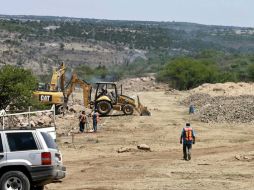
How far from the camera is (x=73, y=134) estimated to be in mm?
33906

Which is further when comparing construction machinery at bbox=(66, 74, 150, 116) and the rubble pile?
construction machinery at bbox=(66, 74, 150, 116)

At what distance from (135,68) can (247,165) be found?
127 metres

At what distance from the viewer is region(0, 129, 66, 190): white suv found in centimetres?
1552

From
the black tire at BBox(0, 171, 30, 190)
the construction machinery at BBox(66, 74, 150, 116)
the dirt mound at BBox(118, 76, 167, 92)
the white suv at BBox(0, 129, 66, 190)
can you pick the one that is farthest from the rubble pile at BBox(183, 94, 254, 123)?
the dirt mound at BBox(118, 76, 167, 92)

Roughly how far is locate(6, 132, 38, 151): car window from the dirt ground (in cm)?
293

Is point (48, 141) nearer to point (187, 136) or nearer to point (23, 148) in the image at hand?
point (23, 148)

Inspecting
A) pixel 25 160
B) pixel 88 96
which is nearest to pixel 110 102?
pixel 88 96

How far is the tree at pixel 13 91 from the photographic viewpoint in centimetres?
3597

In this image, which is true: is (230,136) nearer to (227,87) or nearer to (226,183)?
(226,183)

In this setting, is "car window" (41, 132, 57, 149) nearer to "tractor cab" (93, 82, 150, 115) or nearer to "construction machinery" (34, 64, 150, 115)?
"construction machinery" (34, 64, 150, 115)

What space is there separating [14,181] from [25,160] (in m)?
0.57

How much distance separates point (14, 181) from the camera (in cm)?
1565

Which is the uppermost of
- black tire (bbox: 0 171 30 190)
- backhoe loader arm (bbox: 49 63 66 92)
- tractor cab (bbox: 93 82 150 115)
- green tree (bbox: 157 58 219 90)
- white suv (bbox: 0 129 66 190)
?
white suv (bbox: 0 129 66 190)

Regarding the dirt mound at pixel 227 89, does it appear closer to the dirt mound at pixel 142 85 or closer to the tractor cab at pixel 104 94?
the dirt mound at pixel 142 85
